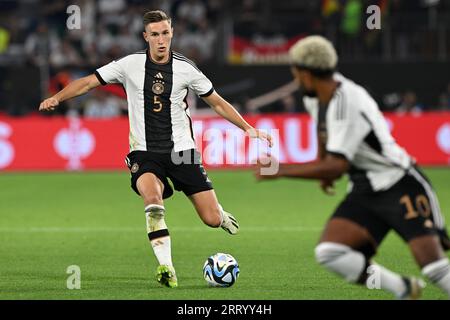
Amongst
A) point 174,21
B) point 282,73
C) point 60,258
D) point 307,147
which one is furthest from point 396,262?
point 174,21

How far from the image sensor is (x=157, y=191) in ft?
31.6

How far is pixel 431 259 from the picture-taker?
710 centimetres

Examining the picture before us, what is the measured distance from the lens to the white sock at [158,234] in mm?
9414

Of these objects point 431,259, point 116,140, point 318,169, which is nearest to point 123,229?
point 318,169

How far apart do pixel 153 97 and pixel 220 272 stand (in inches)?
70.2

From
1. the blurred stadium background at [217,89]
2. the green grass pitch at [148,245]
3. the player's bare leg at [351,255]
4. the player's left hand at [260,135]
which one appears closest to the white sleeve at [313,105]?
the player's bare leg at [351,255]

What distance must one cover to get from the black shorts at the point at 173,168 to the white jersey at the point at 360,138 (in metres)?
2.69

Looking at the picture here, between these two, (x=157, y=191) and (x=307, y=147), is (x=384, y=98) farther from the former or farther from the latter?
(x=157, y=191)

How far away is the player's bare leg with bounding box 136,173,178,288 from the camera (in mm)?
9391

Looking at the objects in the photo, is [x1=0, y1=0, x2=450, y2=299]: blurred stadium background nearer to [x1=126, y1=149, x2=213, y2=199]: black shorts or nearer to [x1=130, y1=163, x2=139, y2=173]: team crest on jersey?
[x1=126, y1=149, x2=213, y2=199]: black shorts

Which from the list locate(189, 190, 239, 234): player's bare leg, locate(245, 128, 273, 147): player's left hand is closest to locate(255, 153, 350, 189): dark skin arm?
locate(245, 128, 273, 147): player's left hand

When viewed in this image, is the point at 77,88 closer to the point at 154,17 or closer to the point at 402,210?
the point at 154,17

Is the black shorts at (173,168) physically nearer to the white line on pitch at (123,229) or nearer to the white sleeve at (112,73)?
the white sleeve at (112,73)

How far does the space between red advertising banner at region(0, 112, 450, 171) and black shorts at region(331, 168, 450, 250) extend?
14748 millimetres
